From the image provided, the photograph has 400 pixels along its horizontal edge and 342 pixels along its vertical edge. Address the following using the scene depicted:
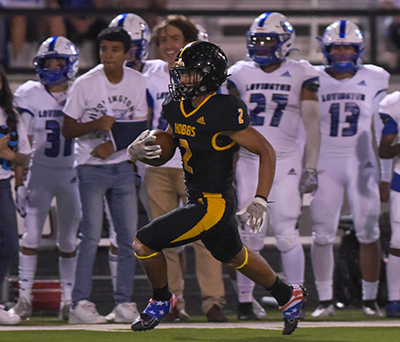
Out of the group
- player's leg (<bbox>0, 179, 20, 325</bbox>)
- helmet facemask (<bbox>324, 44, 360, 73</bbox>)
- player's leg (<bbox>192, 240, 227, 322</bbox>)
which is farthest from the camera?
helmet facemask (<bbox>324, 44, 360, 73</bbox>)

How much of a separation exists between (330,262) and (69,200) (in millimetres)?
1871

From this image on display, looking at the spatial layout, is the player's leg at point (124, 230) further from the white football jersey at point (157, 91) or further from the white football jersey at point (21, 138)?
the white football jersey at point (21, 138)

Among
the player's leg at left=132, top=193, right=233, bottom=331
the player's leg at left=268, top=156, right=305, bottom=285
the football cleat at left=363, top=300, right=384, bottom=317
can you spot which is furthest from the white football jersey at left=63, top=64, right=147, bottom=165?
the football cleat at left=363, top=300, right=384, bottom=317

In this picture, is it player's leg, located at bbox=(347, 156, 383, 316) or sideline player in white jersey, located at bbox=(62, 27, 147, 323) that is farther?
player's leg, located at bbox=(347, 156, 383, 316)

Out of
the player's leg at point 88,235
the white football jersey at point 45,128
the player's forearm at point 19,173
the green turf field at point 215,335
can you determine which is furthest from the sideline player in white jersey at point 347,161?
the player's forearm at point 19,173

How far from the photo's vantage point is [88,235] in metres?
5.79

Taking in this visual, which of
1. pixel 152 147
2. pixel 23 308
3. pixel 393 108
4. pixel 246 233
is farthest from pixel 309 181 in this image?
pixel 23 308

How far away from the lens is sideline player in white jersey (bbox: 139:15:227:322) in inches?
230

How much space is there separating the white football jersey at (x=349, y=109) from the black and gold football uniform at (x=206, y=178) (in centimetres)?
183

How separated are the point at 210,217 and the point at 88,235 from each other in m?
1.42

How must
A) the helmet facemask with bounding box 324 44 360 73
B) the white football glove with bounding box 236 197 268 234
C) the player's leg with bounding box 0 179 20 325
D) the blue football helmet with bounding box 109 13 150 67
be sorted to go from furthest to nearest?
the blue football helmet with bounding box 109 13 150 67, the helmet facemask with bounding box 324 44 360 73, the player's leg with bounding box 0 179 20 325, the white football glove with bounding box 236 197 268 234

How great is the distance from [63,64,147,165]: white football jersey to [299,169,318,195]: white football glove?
115 cm

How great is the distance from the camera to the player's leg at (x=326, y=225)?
Answer: 20.4 feet

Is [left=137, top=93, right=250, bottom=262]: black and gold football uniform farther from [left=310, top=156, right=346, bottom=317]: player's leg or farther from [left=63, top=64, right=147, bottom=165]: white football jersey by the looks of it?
[left=310, top=156, right=346, bottom=317]: player's leg
